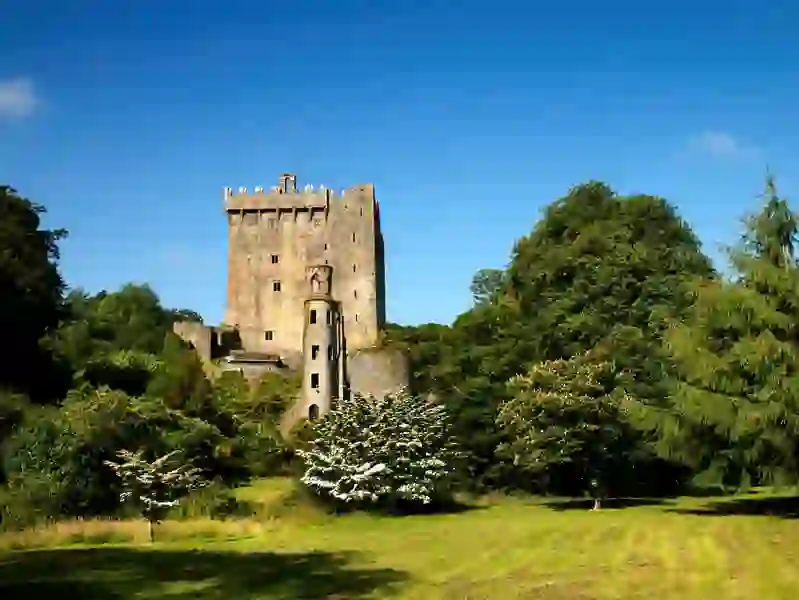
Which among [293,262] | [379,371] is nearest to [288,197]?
[293,262]

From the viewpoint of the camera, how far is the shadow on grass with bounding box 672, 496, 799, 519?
2611cm

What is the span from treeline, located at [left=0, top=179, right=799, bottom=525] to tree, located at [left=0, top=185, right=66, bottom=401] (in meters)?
0.10

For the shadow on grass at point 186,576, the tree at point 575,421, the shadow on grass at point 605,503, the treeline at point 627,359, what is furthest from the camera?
the shadow on grass at point 605,503

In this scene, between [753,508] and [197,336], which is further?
[197,336]

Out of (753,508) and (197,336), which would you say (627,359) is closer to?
(753,508)

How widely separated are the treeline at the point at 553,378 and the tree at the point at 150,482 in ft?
3.63

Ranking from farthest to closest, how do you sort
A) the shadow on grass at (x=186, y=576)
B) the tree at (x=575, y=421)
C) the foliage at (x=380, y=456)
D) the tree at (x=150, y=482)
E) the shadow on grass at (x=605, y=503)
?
the shadow on grass at (x=605, y=503)
the tree at (x=575, y=421)
the foliage at (x=380, y=456)
the tree at (x=150, y=482)
the shadow on grass at (x=186, y=576)

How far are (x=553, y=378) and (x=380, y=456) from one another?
6515 millimetres

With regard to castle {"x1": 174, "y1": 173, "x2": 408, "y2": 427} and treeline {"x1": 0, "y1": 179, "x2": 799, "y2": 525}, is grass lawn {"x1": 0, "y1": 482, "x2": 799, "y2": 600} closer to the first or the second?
treeline {"x1": 0, "y1": 179, "x2": 799, "y2": 525}

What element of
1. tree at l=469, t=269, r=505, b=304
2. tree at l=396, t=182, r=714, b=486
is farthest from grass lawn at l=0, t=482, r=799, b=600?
tree at l=469, t=269, r=505, b=304

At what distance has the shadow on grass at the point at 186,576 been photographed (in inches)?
533

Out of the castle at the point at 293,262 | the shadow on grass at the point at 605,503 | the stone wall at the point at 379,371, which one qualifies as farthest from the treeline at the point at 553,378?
the castle at the point at 293,262

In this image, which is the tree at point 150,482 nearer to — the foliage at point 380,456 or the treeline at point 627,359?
the foliage at point 380,456

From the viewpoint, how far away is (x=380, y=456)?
1236 inches
